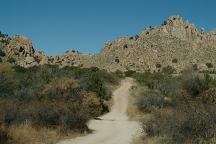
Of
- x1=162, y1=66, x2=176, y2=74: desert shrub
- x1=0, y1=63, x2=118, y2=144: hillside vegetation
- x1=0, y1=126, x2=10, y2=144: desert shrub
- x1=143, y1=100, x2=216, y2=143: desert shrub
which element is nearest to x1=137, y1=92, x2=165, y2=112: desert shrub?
x1=0, y1=63, x2=118, y2=144: hillside vegetation

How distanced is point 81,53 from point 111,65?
2056 cm

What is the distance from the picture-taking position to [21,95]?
2527 cm

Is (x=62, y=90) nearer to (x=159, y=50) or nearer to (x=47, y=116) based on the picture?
(x=47, y=116)

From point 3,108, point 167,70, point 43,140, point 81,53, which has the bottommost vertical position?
point 43,140

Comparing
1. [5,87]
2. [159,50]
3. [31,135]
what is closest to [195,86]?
[5,87]

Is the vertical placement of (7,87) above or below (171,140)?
above

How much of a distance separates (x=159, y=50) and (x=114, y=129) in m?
65.7

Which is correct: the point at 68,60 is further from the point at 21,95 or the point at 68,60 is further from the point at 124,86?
the point at 21,95

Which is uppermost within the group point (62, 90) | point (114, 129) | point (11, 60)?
point (11, 60)

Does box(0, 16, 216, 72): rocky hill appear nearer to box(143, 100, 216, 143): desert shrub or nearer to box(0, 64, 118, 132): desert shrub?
box(0, 64, 118, 132): desert shrub

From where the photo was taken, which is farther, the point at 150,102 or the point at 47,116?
the point at 150,102

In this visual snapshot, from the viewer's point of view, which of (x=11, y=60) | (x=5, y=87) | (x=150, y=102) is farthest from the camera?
(x=11, y=60)

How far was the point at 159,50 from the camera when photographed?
292 feet

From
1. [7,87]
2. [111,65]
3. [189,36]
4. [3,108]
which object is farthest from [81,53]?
[3,108]
